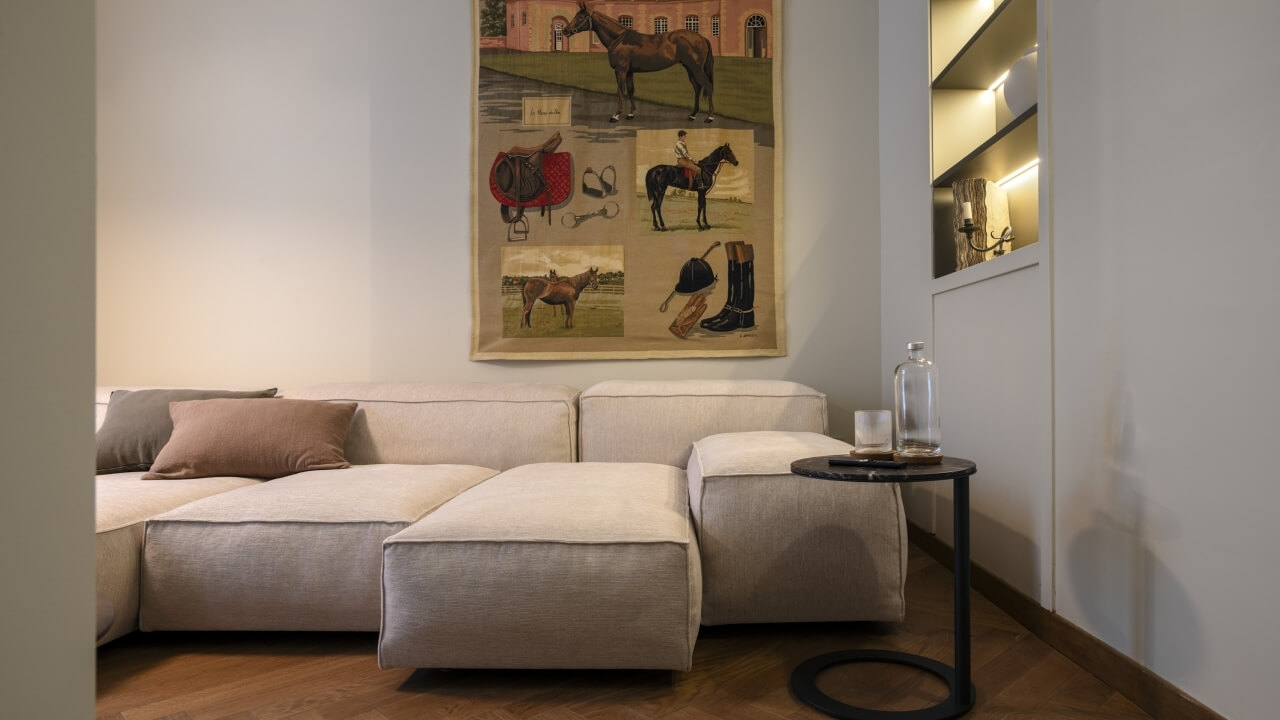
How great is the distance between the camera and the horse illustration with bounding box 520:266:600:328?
10.0 feet

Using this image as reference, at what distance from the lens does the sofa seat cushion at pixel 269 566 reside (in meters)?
1.77

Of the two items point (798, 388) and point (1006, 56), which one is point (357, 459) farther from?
point (1006, 56)

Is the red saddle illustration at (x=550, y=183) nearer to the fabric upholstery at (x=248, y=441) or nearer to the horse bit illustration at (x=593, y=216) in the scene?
the horse bit illustration at (x=593, y=216)

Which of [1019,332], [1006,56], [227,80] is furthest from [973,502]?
[227,80]

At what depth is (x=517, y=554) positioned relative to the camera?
1532 mm

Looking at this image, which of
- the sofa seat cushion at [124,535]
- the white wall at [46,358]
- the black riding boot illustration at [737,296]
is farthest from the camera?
the black riding boot illustration at [737,296]

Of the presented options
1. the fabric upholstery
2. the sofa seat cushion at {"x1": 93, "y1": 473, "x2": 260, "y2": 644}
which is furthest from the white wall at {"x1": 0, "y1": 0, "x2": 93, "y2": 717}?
the fabric upholstery

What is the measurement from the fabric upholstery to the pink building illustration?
1831 mm

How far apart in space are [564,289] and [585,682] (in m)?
1.81

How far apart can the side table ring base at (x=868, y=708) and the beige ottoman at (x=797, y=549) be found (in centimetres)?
14

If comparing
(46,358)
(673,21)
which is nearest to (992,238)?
(673,21)

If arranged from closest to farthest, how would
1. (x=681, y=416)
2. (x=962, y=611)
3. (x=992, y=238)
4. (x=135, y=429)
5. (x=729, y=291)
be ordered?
(x=962, y=611) → (x=992, y=238) → (x=135, y=429) → (x=681, y=416) → (x=729, y=291)

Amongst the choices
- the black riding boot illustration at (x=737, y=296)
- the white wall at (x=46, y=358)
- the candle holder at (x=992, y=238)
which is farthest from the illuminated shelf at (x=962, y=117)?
the white wall at (x=46, y=358)

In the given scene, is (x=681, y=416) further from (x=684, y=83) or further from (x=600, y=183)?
(x=684, y=83)
